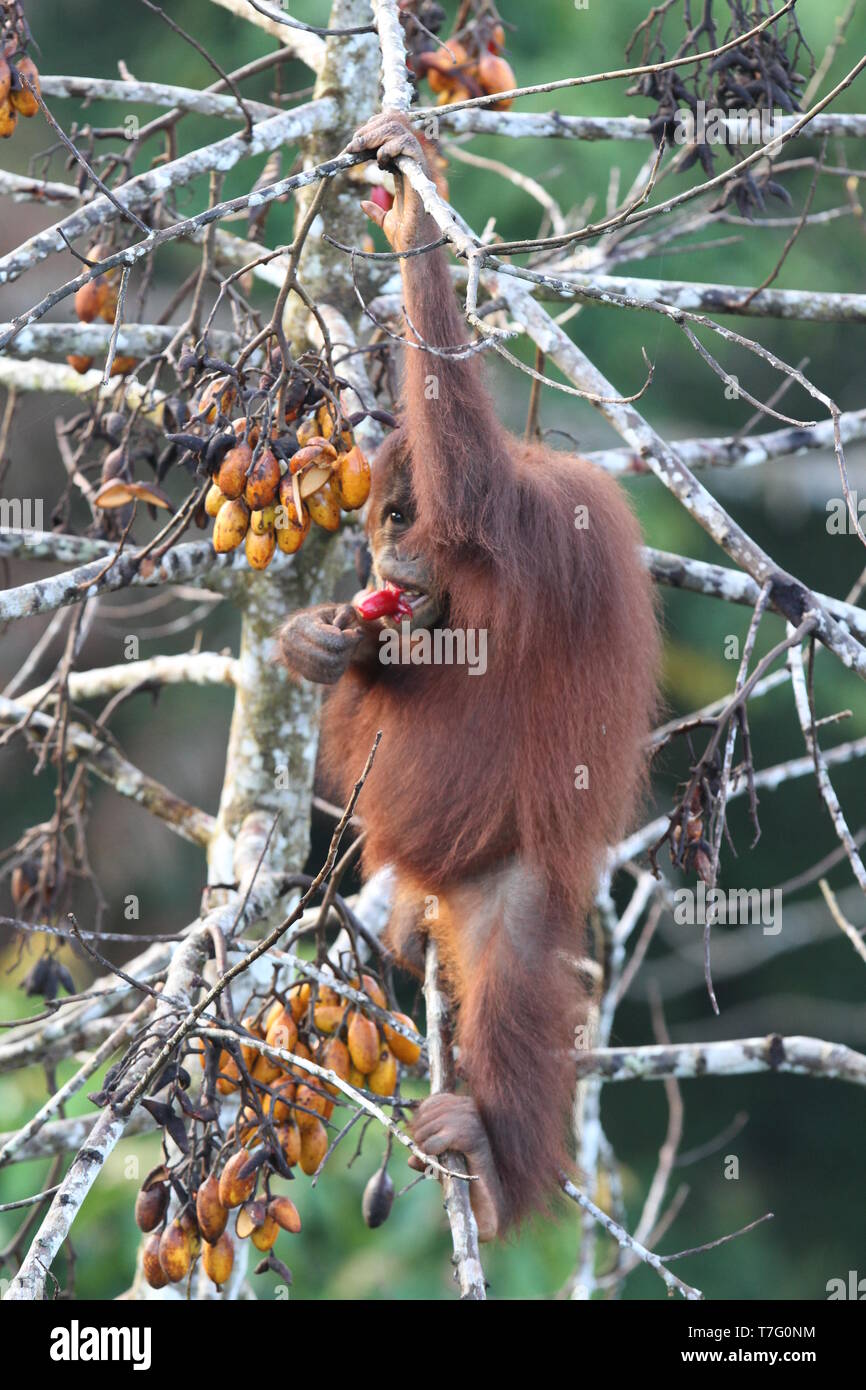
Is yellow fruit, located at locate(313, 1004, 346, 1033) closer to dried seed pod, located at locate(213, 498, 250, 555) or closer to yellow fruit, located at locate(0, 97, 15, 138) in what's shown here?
dried seed pod, located at locate(213, 498, 250, 555)

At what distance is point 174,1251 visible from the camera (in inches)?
91.1

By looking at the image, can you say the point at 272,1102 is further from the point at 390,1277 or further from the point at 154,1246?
the point at 390,1277

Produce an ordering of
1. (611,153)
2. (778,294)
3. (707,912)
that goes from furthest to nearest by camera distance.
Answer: (611,153)
(778,294)
(707,912)

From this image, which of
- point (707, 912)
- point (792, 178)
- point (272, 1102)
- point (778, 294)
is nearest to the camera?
point (707, 912)

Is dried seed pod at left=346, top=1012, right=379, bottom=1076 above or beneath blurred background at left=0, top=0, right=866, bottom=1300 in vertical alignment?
beneath

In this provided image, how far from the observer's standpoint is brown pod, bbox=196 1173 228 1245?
236 centimetres

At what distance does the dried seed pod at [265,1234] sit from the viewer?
7.89 ft

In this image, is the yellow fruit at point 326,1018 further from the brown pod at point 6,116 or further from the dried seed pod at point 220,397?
the brown pod at point 6,116

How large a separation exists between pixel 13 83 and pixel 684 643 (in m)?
6.64

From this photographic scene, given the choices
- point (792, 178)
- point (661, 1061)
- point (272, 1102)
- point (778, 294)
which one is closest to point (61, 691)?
point (272, 1102)

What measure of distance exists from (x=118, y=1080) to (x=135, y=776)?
180cm

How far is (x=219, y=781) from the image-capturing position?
30.8 feet

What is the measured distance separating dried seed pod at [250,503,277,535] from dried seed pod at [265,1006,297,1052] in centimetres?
91

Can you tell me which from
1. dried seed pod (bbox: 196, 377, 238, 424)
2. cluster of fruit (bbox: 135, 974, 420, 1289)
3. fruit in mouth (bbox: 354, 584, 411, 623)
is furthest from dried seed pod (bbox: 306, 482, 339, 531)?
cluster of fruit (bbox: 135, 974, 420, 1289)
